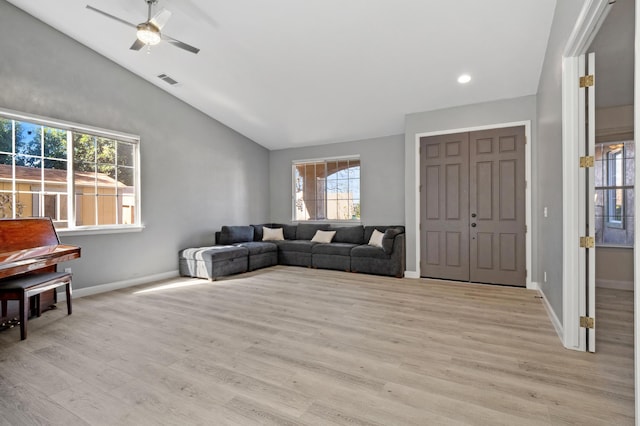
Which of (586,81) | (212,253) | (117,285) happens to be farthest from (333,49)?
(117,285)

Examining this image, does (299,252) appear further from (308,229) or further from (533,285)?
(533,285)

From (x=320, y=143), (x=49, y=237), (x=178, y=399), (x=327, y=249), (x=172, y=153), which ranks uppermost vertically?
(x=320, y=143)

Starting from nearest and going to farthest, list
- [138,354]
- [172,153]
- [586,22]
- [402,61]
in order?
1. [586,22]
2. [138,354]
3. [402,61]
4. [172,153]

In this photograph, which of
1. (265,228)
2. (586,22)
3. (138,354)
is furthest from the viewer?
(265,228)

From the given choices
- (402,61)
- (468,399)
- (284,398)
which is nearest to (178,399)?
(284,398)

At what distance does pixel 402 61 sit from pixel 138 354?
4232 mm

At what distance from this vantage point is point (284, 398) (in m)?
1.89

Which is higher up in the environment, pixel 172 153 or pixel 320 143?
pixel 320 143

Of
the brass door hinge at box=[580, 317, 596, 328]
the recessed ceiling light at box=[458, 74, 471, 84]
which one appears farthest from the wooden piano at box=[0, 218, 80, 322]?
the recessed ceiling light at box=[458, 74, 471, 84]

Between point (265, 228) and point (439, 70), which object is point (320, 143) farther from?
point (439, 70)

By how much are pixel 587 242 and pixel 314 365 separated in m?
2.30

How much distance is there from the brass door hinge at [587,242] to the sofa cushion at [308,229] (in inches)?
183

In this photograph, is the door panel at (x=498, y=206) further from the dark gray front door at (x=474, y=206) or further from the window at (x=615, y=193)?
the window at (x=615, y=193)

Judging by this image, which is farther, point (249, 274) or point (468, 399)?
point (249, 274)
